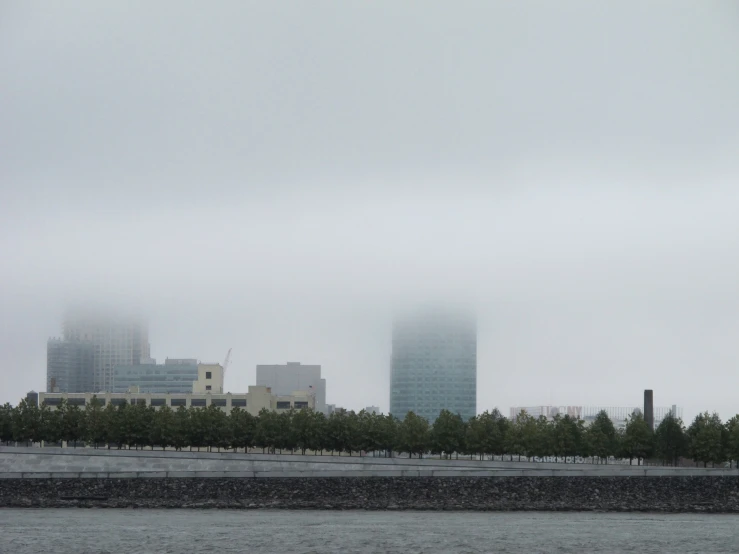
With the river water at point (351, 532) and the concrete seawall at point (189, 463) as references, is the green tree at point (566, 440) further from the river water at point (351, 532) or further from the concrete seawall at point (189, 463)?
the river water at point (351, 532)

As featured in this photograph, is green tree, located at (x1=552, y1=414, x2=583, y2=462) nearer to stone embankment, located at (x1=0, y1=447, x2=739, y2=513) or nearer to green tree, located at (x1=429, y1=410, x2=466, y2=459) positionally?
green tree, located at (x1=429, y1=410, x2=466, y2=459)

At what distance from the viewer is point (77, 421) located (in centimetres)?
14250

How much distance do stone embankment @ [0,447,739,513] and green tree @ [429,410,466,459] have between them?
47.8 meters

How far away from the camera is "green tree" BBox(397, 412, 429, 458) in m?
139

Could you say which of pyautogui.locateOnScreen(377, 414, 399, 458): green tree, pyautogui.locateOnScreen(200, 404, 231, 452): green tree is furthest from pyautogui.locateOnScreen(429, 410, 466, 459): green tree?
pyautogui.locateOnScreen(200, 404, 231, 452): green tree

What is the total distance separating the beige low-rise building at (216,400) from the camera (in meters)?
184

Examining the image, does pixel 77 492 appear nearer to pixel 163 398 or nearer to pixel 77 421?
pixel 77 421

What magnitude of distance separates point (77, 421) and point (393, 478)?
2604 inches

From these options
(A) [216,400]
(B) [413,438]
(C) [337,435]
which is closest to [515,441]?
(B) [413,438]

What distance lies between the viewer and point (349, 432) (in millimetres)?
141750

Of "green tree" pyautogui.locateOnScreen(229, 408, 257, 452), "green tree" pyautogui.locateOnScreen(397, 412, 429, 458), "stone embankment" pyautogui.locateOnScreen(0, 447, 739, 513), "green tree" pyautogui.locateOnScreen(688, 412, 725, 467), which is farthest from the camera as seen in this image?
"green tree" pyautogui.locateOnScreen(229, 408, 257, 452)

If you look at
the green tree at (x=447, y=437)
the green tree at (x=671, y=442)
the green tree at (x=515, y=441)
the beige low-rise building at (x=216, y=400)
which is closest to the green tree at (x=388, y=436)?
the green tree at (x=447, y=437)

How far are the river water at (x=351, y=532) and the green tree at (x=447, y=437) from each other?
5722 cm

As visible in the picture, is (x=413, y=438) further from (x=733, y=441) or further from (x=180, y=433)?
(x=733, y=441)
